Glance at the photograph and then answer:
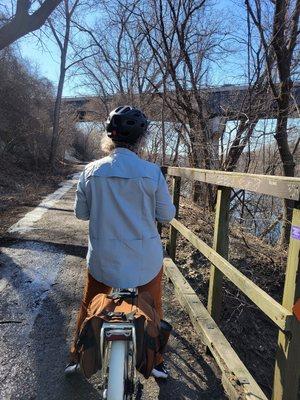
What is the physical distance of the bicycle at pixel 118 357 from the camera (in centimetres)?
196

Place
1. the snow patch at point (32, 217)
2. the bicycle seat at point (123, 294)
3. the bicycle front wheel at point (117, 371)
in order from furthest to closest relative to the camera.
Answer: the snow patch at point (32, 217)
the bicycle seat at point (123, 294)
the bicycle front wheel at point (117, 371)

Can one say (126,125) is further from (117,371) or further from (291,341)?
(291,341)

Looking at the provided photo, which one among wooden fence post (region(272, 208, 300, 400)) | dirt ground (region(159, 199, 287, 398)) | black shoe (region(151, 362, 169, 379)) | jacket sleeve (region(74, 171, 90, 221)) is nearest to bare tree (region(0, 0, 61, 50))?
dirt ground (region(159, 199, 287, 398))

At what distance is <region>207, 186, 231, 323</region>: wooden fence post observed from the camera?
373 centimetres

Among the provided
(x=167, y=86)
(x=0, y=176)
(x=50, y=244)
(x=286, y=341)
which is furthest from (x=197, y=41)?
(x=286, y=341)

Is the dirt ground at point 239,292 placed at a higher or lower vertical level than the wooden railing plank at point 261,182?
lower

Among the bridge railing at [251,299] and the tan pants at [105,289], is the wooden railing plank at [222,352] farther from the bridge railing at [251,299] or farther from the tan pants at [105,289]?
the tan pants at [105,289]

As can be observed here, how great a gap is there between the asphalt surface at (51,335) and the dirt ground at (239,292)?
0.86 metres

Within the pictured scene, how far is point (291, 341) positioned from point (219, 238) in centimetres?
150

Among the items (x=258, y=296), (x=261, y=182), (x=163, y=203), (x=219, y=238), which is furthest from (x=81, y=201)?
(x=219, y=238)

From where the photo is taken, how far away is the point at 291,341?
2412mm

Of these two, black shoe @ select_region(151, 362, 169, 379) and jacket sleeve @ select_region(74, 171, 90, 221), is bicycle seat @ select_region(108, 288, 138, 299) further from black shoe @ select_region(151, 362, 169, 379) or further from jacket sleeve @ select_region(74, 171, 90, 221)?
black shoe @ select_region(151, 362, 169, 379)

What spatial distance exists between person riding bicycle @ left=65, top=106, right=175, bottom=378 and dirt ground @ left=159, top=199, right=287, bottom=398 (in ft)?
7.82

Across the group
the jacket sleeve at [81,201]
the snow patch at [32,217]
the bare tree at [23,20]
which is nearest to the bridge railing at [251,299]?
the jacket sleeve at [81,201]
